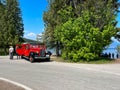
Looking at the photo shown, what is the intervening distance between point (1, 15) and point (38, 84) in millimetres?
44848

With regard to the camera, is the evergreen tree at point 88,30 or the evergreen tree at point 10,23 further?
the evergreen tree at point 10,23

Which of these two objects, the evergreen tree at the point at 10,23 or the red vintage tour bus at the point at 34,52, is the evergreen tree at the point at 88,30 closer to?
the red vintage tour bus at the point at 34,52

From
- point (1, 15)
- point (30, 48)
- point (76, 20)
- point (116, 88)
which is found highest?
point (1, 15)

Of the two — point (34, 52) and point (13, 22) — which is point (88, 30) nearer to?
point (34, 52)

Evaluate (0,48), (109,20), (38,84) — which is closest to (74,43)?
(109,20)

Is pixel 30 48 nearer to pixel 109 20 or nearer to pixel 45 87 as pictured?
pixel 109 20

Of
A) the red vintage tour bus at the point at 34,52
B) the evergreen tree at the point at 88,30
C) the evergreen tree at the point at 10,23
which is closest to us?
the evergreen tree at the point at 88,30

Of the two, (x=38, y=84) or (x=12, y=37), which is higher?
(x=12, y=37)

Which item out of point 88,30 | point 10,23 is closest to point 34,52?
point 88,30

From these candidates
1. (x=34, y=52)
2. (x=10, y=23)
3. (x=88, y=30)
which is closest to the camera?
(x=88, y=30)

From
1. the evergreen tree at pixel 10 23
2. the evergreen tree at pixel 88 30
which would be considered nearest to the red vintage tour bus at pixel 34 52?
the evergreen tree at pixel 88 30

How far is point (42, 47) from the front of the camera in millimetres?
34562

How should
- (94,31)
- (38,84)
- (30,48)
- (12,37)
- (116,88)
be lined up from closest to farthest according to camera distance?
(116,88), (38,84), (94,31), (30,48), (12,37)

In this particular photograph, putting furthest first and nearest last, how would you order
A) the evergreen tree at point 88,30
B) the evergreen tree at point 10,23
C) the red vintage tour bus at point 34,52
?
the evergreen tree at point 10,23 → the red vintage tour bus at point 34,52 → the evergreen tree at point 88,30
